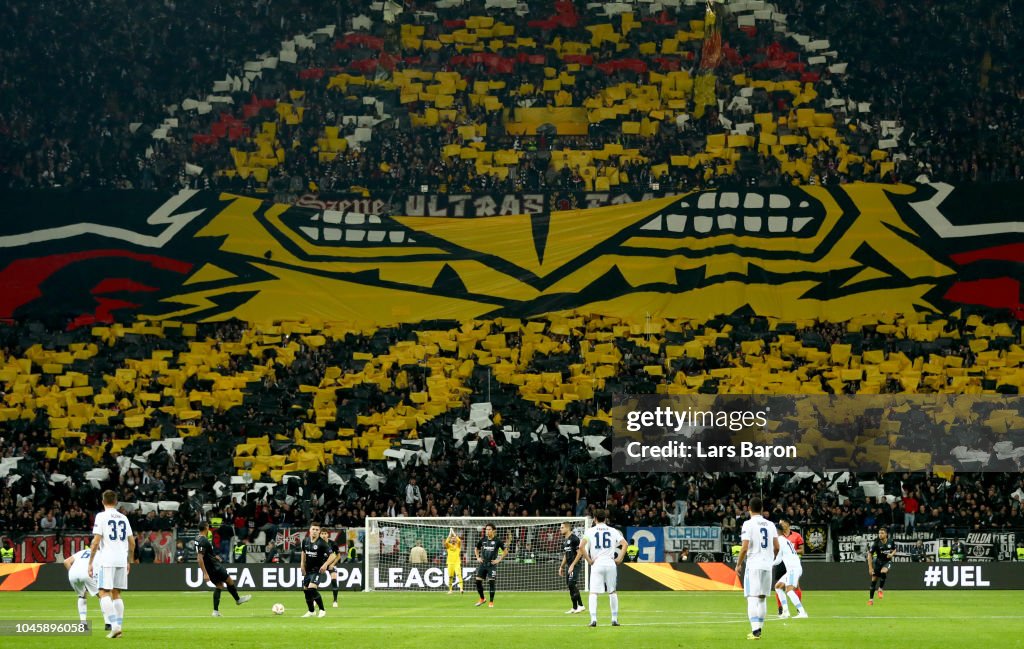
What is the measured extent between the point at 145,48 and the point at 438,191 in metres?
13.7

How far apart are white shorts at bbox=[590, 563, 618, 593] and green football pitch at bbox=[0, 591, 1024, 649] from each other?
2.25ft

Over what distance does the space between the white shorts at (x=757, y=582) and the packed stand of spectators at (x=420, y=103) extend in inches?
1184

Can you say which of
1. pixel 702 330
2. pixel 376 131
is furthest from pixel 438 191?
pixel 702 330

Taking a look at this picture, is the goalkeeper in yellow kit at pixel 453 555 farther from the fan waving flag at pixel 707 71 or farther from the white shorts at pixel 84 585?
the fan waving flag at pixel 707 71

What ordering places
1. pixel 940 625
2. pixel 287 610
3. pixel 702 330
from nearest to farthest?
1. pixel 940 625
2. pixel 287 610
3. pixel 702 330

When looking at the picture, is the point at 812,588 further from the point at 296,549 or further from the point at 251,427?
the point at 251,427

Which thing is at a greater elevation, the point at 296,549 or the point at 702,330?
the point at 702,330

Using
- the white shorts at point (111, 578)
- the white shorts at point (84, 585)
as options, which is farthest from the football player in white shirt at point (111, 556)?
the white shorts at point (84, 585)

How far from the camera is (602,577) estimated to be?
22812 mm

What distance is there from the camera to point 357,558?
3669 centimetres

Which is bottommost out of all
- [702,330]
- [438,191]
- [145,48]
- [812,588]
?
[812,588]

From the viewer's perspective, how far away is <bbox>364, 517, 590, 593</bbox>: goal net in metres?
36.0

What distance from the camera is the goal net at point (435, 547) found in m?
36.0

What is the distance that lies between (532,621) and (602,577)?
97.6 inches
